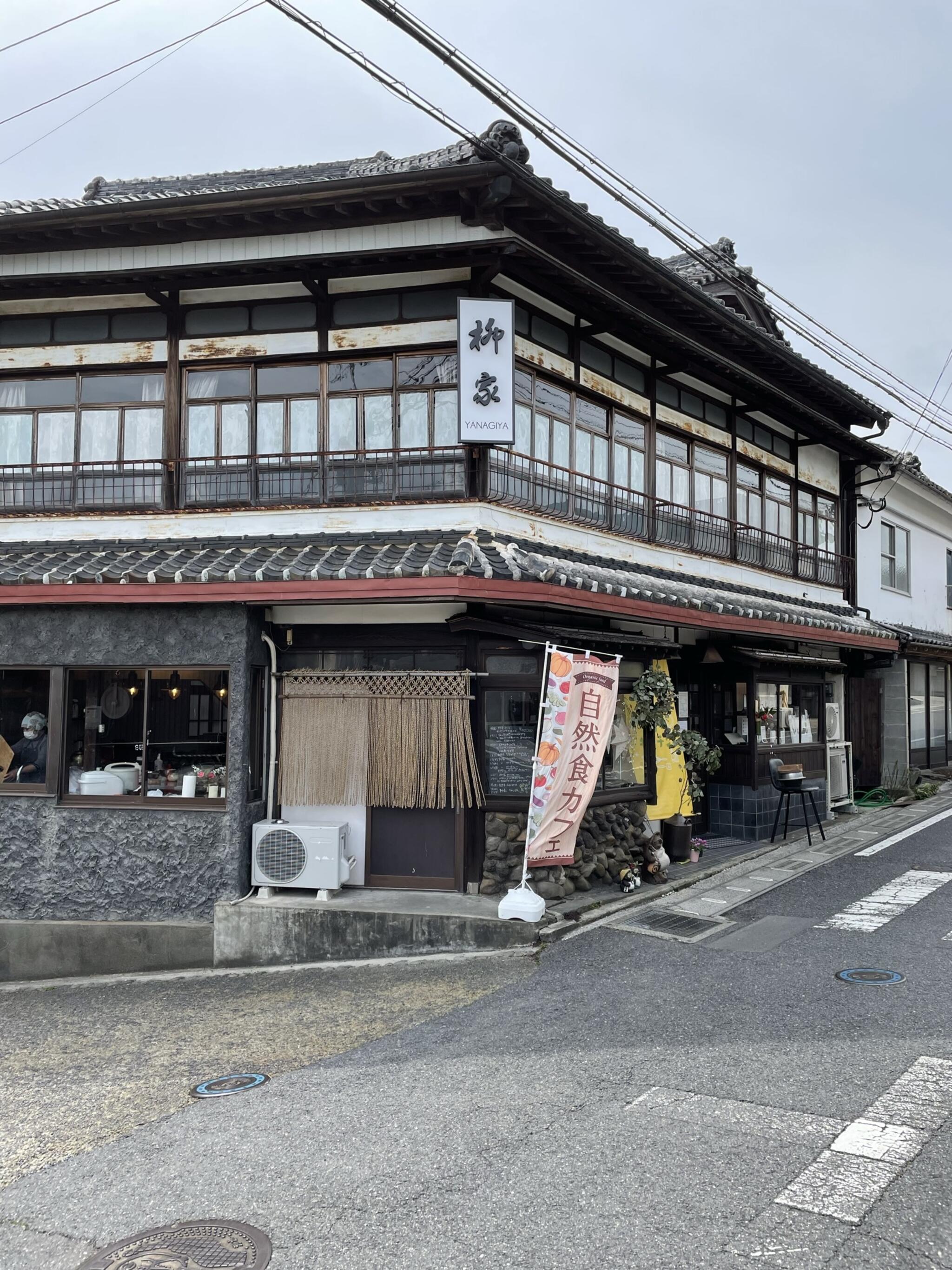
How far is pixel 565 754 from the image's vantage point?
946cm

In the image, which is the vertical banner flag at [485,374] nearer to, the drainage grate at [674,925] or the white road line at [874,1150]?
the drainage grate at [674,925]

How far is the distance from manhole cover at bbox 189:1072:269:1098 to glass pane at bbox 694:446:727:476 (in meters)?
10.7

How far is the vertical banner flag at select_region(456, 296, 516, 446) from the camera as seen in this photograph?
32.7 ft

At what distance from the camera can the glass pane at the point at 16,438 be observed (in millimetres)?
11562

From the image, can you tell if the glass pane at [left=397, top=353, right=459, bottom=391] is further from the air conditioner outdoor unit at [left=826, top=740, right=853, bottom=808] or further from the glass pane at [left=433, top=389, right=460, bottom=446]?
the air conditioner outdoor unit at [left=826, top=740, right=853, bottom=808]

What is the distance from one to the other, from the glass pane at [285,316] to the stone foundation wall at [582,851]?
19.8 feet

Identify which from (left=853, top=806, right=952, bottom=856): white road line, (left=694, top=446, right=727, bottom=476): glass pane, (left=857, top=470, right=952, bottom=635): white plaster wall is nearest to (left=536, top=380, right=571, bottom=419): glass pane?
(left=694, top=446, right=727, bottom=476): glass pane

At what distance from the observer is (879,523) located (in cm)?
2061

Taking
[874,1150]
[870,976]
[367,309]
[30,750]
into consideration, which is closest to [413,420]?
[367,309]

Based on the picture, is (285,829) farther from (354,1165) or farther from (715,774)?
(715,774)

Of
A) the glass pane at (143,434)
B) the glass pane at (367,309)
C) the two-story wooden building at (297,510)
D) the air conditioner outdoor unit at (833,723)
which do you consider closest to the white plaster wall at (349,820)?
→ the two-story wooden building at (297,510)

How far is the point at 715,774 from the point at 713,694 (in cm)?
123

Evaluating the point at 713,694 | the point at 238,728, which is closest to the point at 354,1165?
the point at 238,728

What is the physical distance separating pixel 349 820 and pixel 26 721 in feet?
12.5
